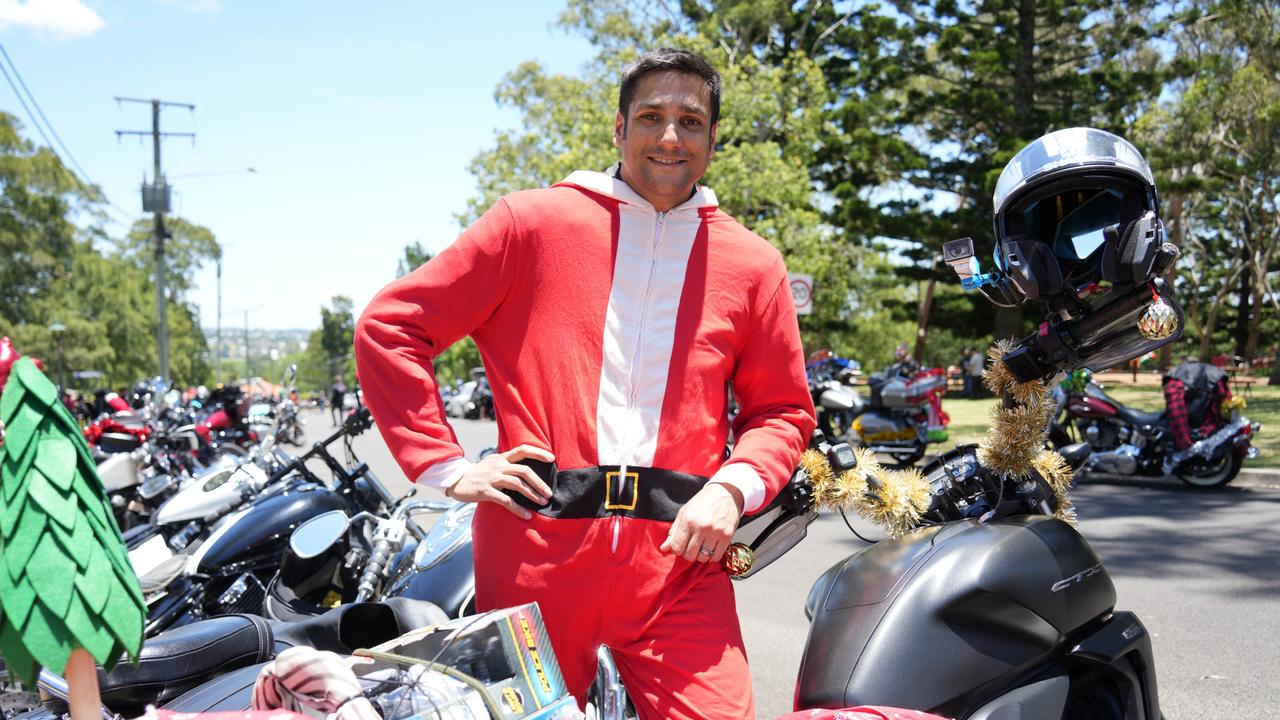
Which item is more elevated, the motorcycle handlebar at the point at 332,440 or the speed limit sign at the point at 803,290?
the speed limit sign at the point at 803,290

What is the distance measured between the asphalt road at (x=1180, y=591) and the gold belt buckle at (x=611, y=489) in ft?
8.09

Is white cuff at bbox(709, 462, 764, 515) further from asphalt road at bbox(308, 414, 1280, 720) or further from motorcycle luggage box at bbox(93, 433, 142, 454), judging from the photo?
motorcycle luggage box at bbox(93, 433, 142, 454)

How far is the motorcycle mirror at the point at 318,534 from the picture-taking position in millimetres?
3869

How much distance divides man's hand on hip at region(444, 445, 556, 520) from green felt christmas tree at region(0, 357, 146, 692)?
0.82 m

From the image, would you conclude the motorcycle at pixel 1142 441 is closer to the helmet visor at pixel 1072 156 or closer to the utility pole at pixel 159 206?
the helmet visor at pixel 1072 156

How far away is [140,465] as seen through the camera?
7.67 m

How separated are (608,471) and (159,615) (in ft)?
9.69

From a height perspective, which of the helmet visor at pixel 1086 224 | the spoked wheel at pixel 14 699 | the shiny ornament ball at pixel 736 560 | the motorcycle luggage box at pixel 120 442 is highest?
the helmet visor at pixel 1086 224

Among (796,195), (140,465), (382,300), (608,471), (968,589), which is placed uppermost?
(796,195)

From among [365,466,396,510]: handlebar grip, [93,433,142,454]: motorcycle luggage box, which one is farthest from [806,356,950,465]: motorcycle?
[365,466,396,510]: handlebar grip

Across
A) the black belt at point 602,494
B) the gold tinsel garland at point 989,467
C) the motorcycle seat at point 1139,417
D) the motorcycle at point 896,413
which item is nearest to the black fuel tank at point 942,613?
the gold tinsel garland at point 989,467

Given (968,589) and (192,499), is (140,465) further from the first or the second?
(968,589)

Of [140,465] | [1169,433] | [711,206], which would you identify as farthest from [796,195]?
[711,206]

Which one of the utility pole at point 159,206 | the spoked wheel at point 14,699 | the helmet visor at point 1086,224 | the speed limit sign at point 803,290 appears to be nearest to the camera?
the helmet visor at point 1086,224
